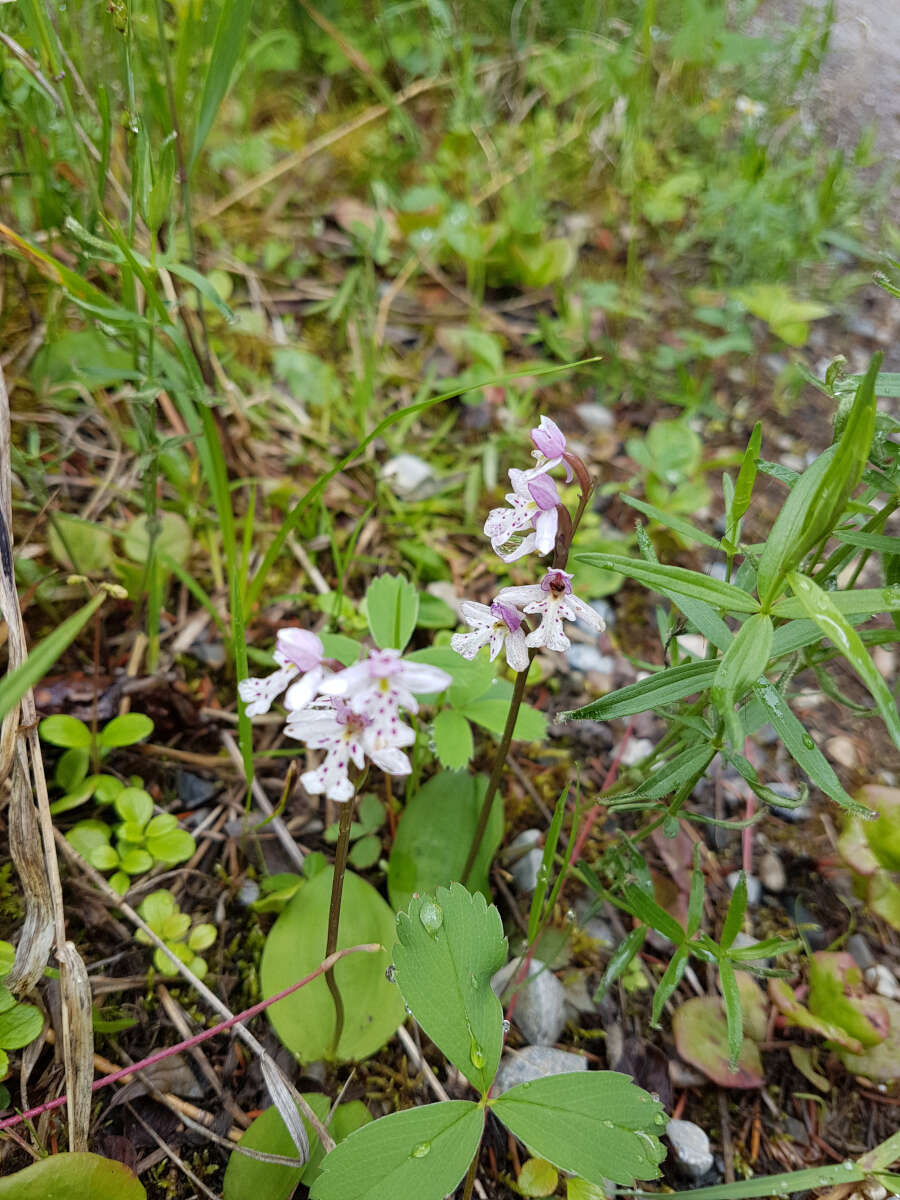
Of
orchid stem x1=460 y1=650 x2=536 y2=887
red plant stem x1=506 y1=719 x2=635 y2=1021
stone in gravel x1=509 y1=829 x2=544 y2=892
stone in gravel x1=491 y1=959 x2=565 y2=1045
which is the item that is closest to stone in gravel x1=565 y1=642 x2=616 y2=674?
red plant stem x1=506 y1=719 x2=635 y2=1021

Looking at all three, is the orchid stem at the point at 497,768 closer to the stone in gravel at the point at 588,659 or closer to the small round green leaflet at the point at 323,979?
the small round green leaflet at the point at 323,979

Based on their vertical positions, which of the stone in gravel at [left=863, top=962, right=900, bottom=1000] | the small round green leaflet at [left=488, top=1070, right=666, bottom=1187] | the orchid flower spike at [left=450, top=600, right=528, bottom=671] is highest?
the orchid flower spike at [left=450, top=600, right=528, bottom=671]

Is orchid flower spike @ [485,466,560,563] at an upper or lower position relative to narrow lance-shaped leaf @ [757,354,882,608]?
lower

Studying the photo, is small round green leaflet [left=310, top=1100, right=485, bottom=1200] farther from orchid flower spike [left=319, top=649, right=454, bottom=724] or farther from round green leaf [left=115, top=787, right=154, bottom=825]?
round green leaf [left=115, top=787, right=154, bottom=825]

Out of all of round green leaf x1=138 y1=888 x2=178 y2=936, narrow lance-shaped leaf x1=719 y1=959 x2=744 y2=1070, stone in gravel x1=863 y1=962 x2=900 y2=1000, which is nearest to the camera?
narrow lance-shaped leaf x1=719 y1=959 x2=744 y2=1070

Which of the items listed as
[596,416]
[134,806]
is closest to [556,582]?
[134,806]

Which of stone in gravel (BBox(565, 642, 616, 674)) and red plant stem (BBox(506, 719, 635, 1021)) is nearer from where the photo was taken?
red plant stem (BBox(506, 719, 635, 1021))

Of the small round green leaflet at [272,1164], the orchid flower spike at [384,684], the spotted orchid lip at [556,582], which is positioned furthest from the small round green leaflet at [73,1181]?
the spotted orchid lip at [556,582]

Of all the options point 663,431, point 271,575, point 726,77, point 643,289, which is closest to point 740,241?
point 643,289
